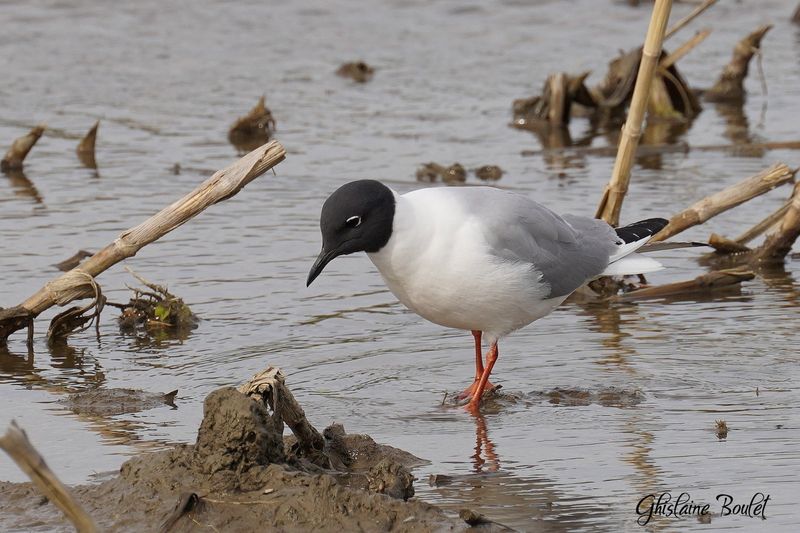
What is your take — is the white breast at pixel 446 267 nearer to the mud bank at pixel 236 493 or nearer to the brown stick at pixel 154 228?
the brown stick at pixel 154 228

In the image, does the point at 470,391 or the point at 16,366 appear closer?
the point at 470,391

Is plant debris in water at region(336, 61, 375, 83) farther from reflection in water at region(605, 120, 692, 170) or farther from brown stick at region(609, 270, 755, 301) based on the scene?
brown stick at region(609, 270, 755, 301)

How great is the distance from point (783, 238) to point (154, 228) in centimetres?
372

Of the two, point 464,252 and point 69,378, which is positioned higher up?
point 464,252

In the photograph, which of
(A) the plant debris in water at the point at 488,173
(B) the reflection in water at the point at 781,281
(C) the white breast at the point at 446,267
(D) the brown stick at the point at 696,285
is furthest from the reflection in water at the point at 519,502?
(A) the plant debris in water at the point at 488,173

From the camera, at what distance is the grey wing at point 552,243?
6.21m

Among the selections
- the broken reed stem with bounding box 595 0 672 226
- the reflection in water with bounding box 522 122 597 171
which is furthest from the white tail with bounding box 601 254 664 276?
the reflection in water with bounding box 522 122 597 171

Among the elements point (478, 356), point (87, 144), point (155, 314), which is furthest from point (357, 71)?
point (478, 356)

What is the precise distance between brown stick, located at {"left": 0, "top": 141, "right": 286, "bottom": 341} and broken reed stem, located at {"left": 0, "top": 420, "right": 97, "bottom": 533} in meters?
2.87

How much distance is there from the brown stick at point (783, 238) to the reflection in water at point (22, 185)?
15.8 ft

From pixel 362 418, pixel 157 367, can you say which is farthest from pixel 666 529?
pixel 157 367

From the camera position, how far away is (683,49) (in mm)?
11383

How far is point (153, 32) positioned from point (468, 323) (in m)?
10.8

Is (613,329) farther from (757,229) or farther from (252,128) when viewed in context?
(252,128)
